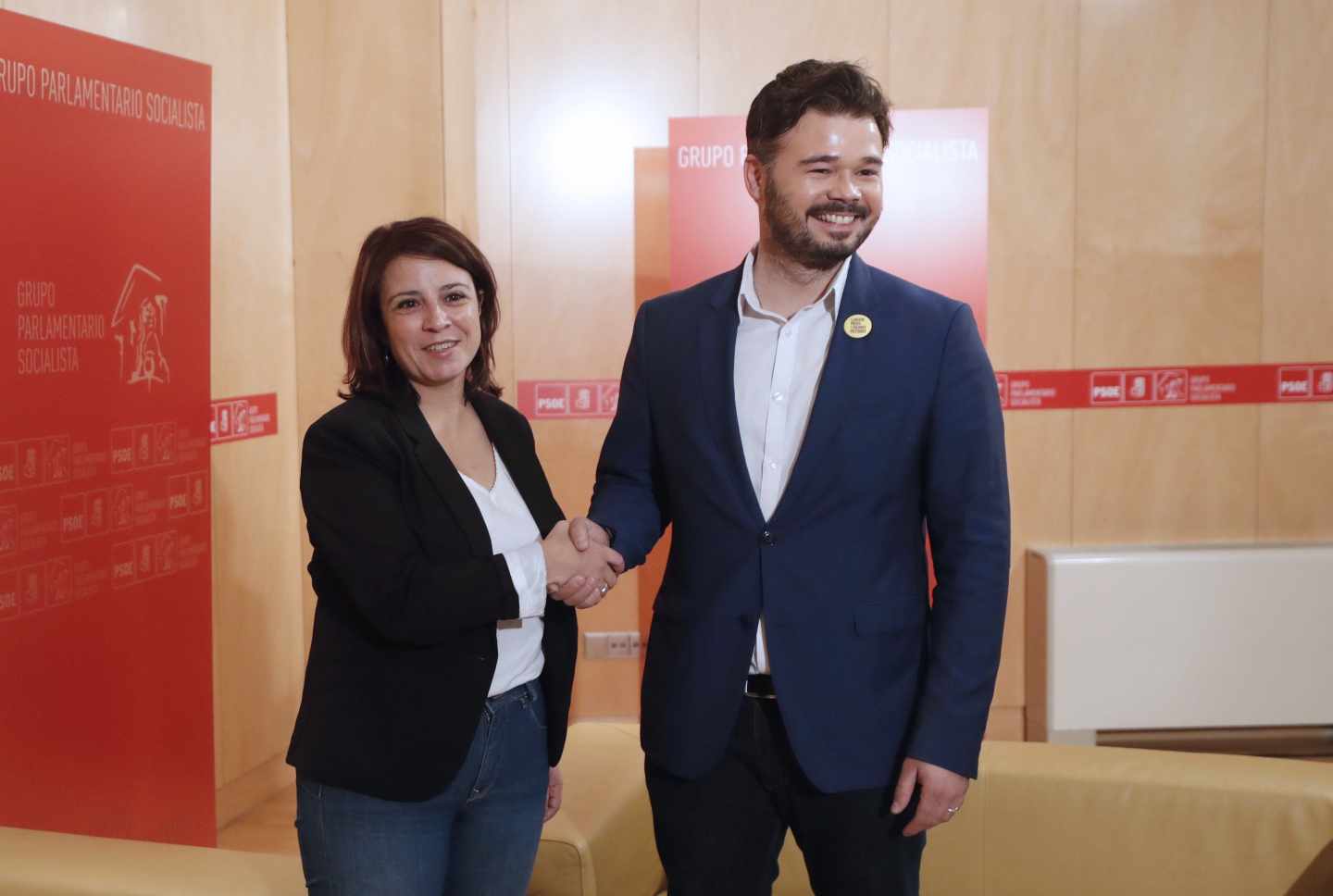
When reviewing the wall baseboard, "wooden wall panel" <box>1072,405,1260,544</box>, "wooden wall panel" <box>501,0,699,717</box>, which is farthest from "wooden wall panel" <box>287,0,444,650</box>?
"wooden wall panel" <box>1072,405,1260,544</box>

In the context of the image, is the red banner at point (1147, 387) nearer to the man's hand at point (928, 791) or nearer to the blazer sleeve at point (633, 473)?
the blazer sleeve at point (633, 473)

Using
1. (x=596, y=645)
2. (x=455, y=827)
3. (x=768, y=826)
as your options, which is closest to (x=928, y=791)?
(x=768, y=826)

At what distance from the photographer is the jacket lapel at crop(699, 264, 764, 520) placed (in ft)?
6.48

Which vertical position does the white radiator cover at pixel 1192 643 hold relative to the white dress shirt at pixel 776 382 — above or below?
below

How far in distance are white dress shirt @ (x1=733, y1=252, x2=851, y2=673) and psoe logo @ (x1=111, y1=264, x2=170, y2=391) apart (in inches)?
61.8

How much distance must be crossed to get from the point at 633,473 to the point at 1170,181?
12.1ft

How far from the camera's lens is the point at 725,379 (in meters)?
2.02

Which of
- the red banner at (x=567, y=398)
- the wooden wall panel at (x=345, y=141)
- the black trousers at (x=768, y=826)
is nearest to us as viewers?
the black trousers at (x=768, y=826)

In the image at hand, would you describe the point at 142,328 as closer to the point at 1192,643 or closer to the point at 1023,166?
the point at 1023,166

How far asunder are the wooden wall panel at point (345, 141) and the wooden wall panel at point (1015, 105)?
6.14ft

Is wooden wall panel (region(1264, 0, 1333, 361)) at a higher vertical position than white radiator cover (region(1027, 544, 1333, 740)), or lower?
higher

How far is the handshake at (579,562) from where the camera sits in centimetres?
197

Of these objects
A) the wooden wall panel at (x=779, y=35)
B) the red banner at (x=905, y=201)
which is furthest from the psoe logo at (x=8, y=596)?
the wooden wall panel at (x=779, y=35)

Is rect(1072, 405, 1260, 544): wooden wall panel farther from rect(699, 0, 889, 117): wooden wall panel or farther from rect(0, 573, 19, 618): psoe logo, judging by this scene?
rect(0, 573, 19, 618): psoe logo
